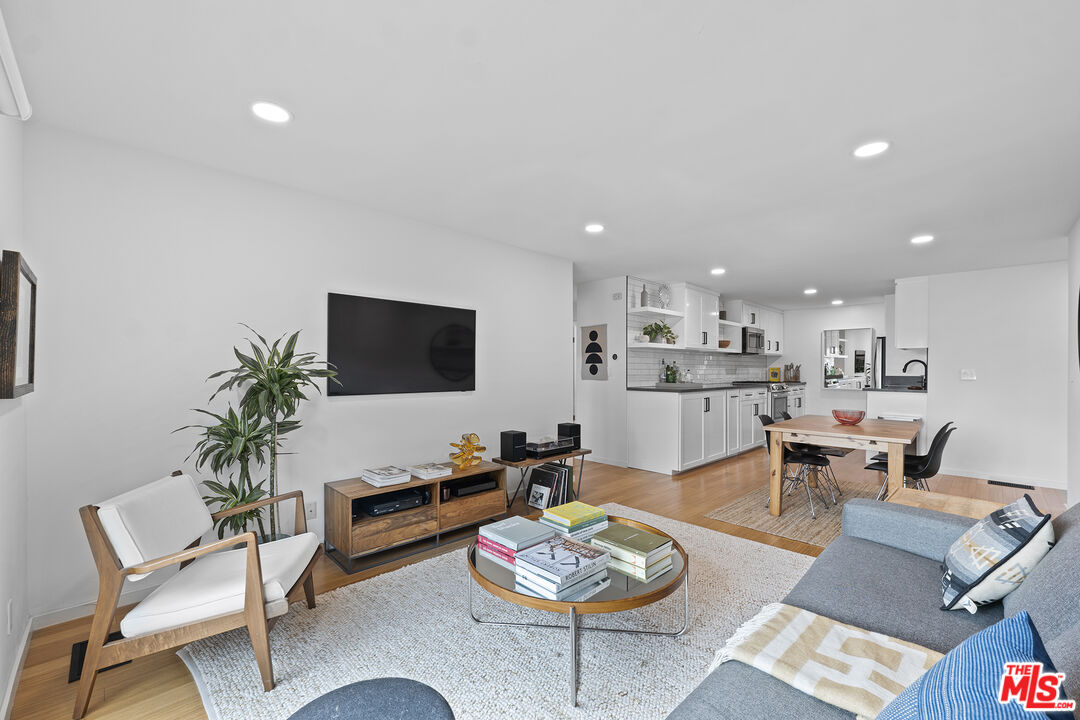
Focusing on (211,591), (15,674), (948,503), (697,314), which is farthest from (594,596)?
(697,314)

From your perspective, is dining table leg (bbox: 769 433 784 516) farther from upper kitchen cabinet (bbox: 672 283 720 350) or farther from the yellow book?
upper kitchen cabinet (bbox: 672 283 720 350)

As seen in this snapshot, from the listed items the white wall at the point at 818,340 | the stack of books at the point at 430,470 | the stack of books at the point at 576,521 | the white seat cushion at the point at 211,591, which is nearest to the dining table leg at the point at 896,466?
the stack of books at the point at 576,521

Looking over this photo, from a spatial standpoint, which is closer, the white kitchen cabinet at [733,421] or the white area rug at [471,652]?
the white area rug at [471,652]

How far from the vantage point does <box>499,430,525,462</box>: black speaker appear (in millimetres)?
4102

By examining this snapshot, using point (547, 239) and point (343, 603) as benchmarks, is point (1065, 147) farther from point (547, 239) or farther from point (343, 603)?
point (343, 603)

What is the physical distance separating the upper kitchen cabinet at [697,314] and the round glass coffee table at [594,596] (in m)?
4.84

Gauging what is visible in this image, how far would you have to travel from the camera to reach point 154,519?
2.06 metres

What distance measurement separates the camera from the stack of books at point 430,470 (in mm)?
3451

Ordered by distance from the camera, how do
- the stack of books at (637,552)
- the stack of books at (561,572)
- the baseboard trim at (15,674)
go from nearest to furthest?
1. the baseboard trim at (15,674)
2. the stack of books at (561,572)
3. the stack of books at (637,552)

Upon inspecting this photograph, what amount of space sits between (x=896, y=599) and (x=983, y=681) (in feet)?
4.22

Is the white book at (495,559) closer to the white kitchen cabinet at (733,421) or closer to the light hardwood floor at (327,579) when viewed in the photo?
the light hardwood floor at (327,579)

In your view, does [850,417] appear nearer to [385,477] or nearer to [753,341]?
[385,477]

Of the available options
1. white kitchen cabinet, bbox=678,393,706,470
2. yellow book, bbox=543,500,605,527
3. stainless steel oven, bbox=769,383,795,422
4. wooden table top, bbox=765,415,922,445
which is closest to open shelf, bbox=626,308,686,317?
white kitchen cabinet, bbox=678,393,706,470

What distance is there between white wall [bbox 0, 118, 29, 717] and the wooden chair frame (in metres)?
0.28
